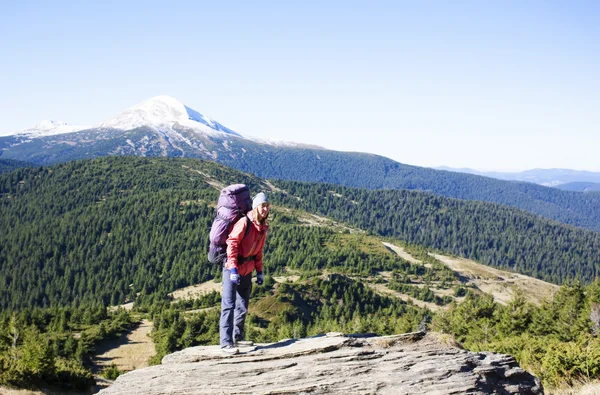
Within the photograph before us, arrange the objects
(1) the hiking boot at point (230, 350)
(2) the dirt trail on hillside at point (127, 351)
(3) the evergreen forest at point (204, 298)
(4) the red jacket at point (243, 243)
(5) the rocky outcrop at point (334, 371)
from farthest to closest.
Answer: (2) the dirt trail on hillside at point (127, 351) < (3) the evergreen forest at point (204, 298) < (1) the hiking boot at point (230, 350) < (4) the red jacket at point (243, 243) < (5) the rocky outcrop at point (334, 371)

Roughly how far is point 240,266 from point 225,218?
5.10 ft

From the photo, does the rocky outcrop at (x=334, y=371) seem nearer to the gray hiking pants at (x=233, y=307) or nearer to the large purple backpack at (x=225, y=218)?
the gray hiking pants at (x=233, y=307)

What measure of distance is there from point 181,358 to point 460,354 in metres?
9.25

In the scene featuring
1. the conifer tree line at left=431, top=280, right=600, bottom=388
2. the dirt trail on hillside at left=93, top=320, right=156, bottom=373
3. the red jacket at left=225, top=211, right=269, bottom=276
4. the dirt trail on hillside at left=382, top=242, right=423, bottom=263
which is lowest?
the dirt trail on hillside at left=382, top=242, right=423, bottom=263

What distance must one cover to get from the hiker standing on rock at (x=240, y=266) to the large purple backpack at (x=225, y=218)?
0.76ft

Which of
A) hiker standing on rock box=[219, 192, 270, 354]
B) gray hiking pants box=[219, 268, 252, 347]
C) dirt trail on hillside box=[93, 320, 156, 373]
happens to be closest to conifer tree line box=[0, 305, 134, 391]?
dirt trail on hillside box=[93, 320, 156, 373]

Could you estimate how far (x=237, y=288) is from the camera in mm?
12383

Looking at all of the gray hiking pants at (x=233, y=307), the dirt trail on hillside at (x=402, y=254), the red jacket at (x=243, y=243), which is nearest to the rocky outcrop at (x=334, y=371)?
the gray hiking pants at (x=233, y=307)

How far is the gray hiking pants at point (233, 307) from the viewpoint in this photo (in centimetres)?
1201

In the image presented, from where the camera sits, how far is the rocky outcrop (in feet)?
36.0

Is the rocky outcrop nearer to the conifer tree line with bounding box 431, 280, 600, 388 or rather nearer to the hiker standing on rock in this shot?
the hiker standing on rock

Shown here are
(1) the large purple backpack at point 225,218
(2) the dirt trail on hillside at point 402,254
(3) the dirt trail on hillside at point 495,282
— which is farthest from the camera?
(2) the dirt trail on hillside at point 402,254

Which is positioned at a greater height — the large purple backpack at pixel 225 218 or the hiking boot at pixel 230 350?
the large purple backpack at pixel 225 218

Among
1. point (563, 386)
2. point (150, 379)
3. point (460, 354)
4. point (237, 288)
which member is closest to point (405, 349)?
point (460, 354)
